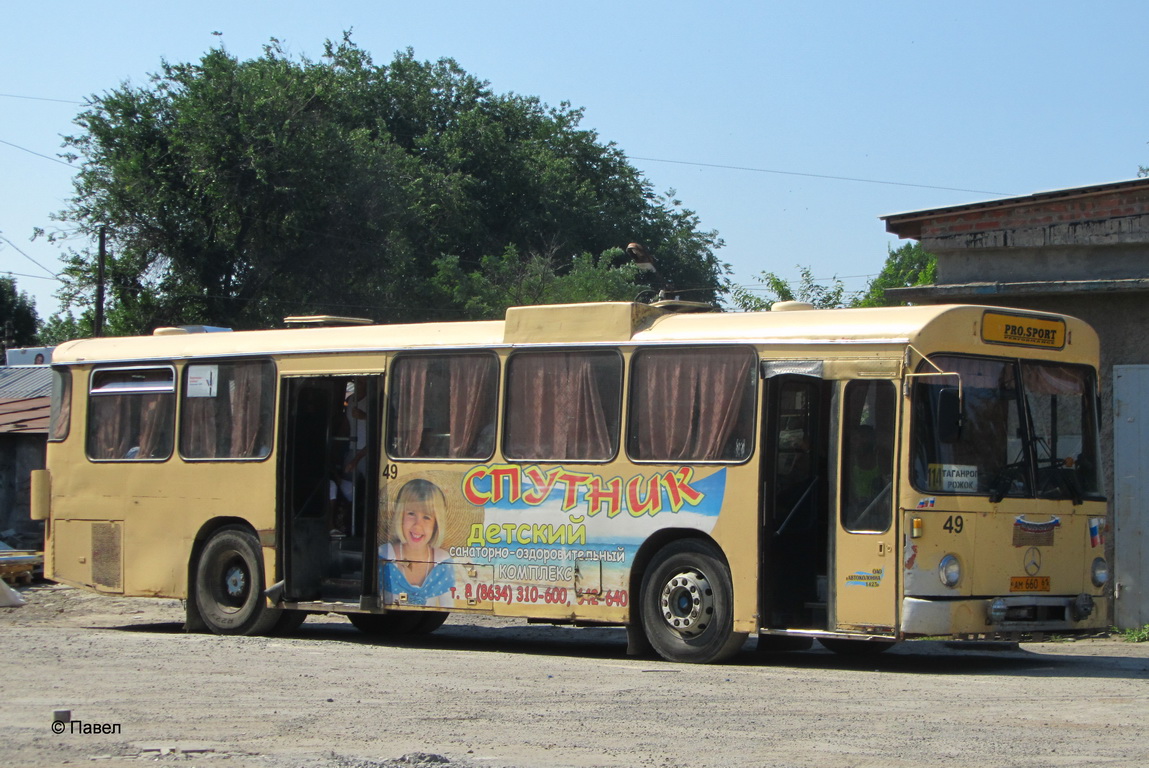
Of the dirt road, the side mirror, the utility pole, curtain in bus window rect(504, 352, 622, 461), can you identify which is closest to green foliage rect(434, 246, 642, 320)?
the utility pole

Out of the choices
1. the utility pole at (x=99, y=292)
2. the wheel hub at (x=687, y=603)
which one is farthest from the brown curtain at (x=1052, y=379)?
the utility pole at (x=99, y=292)

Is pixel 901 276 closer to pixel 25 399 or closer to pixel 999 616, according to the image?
pixel 25 399

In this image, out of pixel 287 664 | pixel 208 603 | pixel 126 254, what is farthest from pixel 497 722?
pixel 126 254

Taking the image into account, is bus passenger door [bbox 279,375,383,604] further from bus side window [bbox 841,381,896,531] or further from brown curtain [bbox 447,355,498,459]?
bus side window [bbox 841,381,896,531]

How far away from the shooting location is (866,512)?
10484 millimetres


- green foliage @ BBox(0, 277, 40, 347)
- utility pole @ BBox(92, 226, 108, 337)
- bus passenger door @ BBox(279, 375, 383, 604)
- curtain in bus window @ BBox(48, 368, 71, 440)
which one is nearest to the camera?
bus passenger door @ BBox(279, 375, 383, 604)

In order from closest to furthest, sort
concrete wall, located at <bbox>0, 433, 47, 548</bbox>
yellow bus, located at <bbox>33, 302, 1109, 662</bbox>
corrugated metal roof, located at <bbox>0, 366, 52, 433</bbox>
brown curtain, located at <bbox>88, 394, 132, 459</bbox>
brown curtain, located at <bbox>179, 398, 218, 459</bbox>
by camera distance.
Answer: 1. yellow bus, located at <bbox>33, 302, 1109, 662</bbox>
2. brown curtain, located at <bbox>179, 398, 218, 459</bbox>
3. brown curtain, located at <bbox>88, 394, 132, 459</bbox>
4. corrugated metal roof, located at <bbox>0, 366, 52, 433</bbox>
5. concrete wall, located at <bbox>0, 433, 47, 548</bbox>

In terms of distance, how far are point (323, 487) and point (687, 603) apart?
462 centimetres

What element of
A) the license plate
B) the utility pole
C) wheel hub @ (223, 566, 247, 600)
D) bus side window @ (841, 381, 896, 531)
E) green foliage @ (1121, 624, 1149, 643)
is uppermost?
the utility pole

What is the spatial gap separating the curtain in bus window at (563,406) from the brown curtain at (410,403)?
1.06 meters

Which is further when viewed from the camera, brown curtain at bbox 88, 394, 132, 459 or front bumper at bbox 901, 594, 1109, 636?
brown curtain at bbox 88, 394, 132, 459

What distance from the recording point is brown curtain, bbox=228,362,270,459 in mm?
14273

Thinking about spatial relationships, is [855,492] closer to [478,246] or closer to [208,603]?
[208,603]

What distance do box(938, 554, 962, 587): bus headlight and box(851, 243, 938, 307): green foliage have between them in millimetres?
5978
